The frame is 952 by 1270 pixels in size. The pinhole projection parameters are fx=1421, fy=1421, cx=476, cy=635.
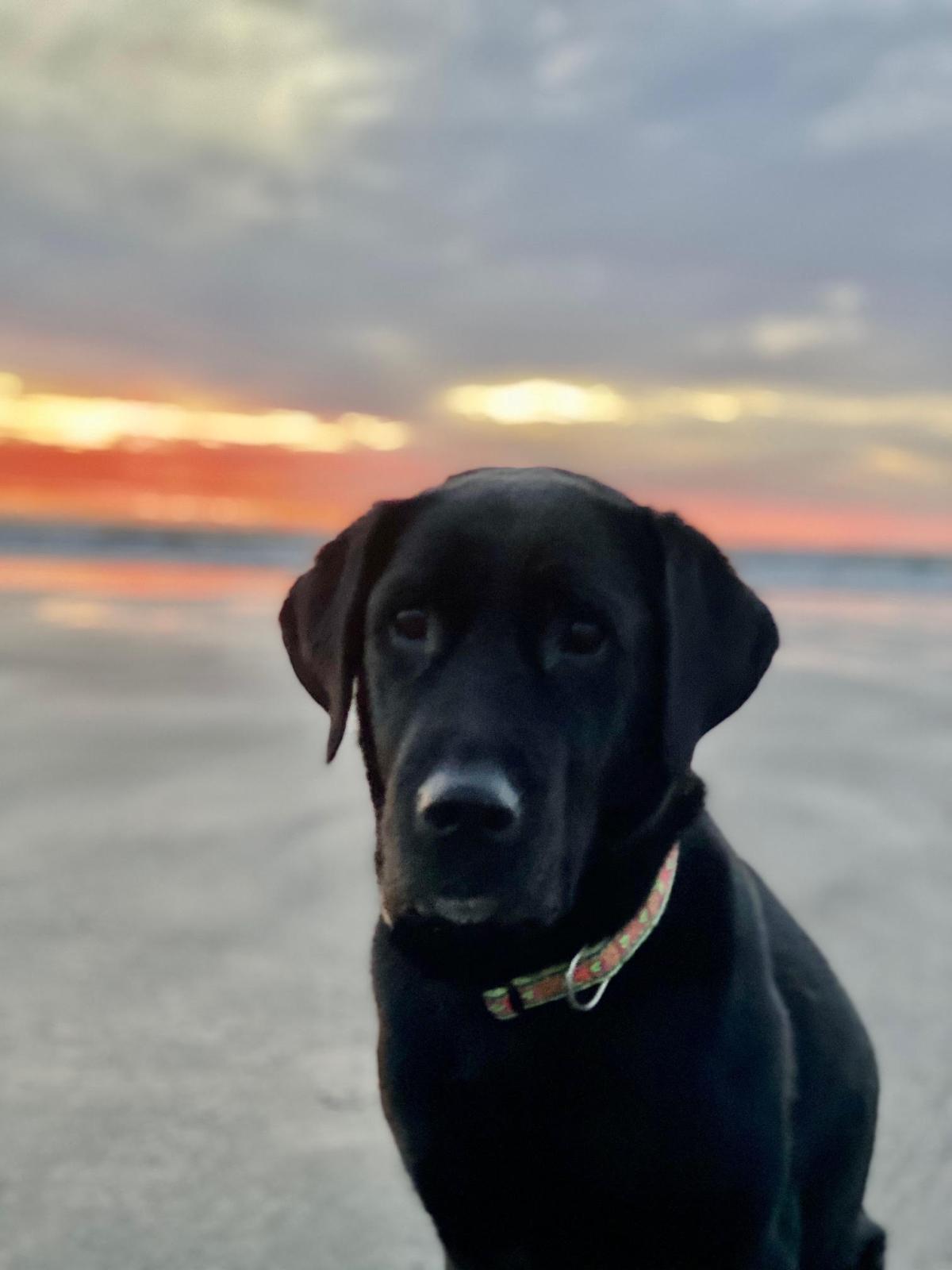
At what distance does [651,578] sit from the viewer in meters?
2.74

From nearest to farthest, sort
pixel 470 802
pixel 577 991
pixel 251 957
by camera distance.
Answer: pixel 470 802, pixel 577 991, pixel 251 957

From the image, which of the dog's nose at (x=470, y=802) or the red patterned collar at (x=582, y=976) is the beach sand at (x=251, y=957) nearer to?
the red patterned collar at (x=582, y=976)

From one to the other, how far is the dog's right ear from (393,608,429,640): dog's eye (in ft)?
0.40

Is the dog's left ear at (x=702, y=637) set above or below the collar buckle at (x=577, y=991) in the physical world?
above

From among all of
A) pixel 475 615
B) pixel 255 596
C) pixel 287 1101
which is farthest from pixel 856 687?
pixel 255 596

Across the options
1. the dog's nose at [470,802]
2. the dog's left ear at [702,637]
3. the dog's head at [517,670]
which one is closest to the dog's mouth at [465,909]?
the dog's head at [517,670]

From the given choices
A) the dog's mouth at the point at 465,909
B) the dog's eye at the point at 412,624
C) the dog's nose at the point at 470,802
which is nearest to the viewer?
the dog's nose at the point at 470,802

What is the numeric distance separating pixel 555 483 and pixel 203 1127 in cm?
183

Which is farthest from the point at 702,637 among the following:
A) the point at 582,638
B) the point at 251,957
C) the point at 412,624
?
the point at 251,957

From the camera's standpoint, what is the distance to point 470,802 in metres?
2.32

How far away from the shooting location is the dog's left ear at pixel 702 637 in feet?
8.54

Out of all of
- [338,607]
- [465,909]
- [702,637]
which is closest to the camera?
[465,909]

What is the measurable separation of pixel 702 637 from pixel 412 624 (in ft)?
1.80

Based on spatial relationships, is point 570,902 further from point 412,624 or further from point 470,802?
point 412,624
